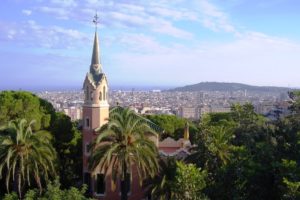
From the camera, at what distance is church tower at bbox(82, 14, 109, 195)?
28.5 metres

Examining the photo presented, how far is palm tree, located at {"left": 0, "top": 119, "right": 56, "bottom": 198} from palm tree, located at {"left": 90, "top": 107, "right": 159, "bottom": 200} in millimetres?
2645

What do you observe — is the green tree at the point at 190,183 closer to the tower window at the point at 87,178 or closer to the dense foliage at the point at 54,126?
the tower window at the point at 87,178

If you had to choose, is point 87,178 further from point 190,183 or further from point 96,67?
point 190,183

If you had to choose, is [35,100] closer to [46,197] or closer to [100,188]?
[100,188]

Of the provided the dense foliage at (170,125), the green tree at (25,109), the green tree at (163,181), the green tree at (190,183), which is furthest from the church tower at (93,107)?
the dense foliage at (170,125)

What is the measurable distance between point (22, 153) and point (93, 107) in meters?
6.21

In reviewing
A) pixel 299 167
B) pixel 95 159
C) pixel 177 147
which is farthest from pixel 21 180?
pixel 299 167

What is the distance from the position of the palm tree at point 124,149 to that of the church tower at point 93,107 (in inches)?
164

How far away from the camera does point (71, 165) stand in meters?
31.8

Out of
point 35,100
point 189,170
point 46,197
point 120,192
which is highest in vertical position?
point 35,100

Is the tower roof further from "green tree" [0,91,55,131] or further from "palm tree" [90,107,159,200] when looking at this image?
"palm tree" [90,107,159,200]

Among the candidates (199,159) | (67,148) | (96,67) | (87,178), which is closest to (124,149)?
(199,159)

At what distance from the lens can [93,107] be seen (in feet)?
93.7

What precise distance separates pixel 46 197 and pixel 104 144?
18.0 feet
